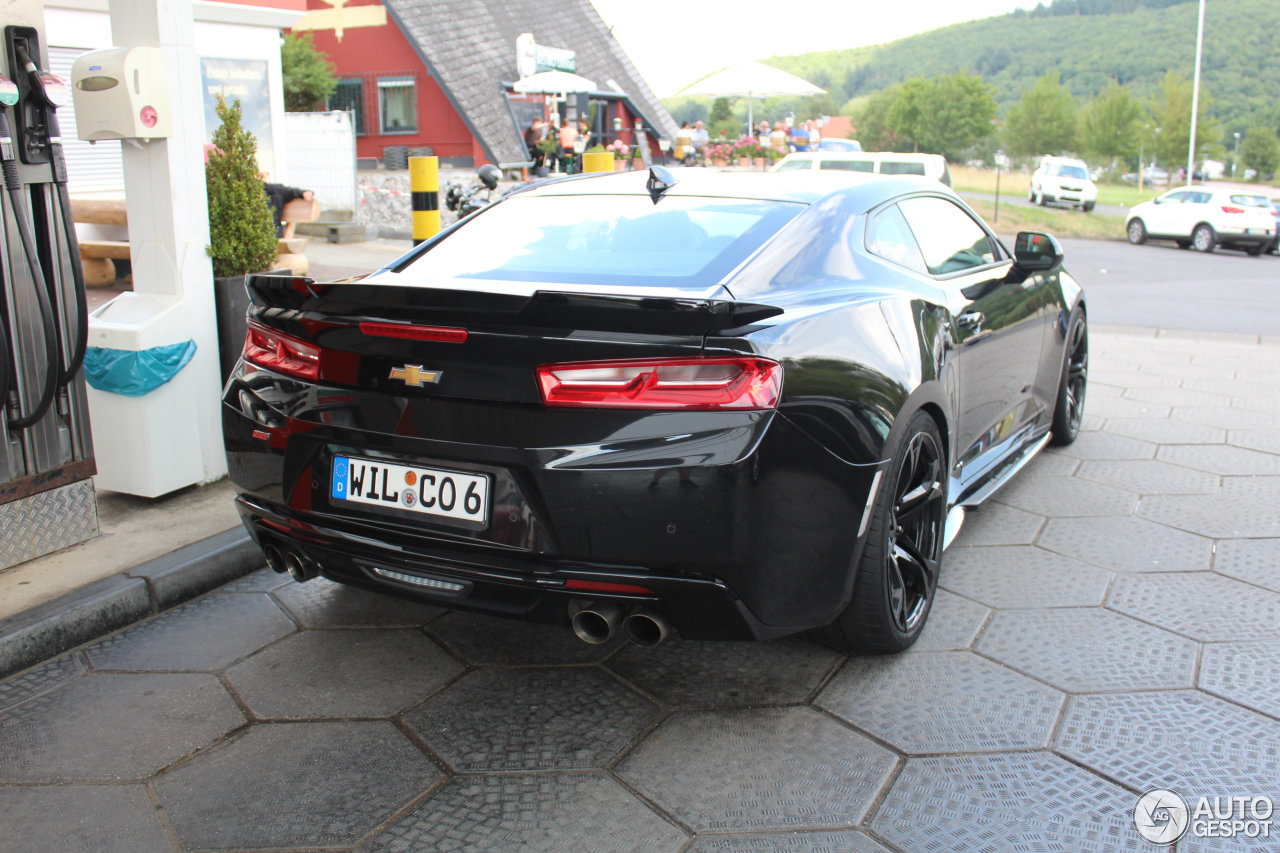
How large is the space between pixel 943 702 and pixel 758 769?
0.65m

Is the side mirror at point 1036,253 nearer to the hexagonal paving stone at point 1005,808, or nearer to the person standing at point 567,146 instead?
the hexagonal paving stone at point 1005,808

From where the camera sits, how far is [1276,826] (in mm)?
2391

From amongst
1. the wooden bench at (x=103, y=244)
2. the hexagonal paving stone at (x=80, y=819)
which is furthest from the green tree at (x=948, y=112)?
the hexagonal paving stone at (x=80, y=819)

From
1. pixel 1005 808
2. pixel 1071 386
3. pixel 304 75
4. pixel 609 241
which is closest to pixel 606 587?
pixel 1005 808

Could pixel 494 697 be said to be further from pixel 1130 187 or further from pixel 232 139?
pixel 1130 187

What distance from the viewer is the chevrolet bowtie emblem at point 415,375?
2635 mm

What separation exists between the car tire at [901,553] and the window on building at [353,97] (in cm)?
2685

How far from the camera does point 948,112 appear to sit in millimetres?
61375

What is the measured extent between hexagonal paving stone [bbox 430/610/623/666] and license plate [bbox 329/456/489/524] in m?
0.65

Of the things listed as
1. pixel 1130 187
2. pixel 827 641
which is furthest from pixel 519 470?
pixel 1130 187

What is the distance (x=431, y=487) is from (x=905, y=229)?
2.00 m

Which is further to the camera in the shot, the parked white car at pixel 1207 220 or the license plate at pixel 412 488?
the parked white car at pixel 1207 220

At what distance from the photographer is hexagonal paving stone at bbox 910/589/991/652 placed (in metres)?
3.38

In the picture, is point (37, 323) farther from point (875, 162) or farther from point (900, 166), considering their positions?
point (875, 162)
